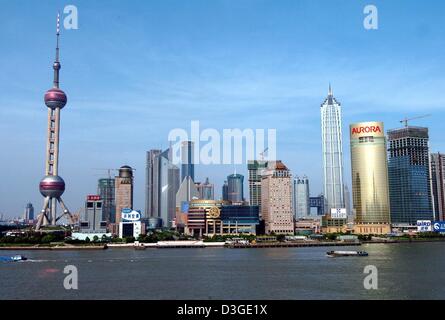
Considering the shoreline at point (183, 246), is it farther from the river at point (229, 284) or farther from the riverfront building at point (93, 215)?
the river at point (229, 284)

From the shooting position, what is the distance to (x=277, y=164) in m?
174

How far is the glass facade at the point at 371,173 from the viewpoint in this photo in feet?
540

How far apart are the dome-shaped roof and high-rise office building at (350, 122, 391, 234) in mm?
93889

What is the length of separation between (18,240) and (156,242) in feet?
106

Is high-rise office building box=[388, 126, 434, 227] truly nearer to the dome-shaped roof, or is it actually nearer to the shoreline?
the shoreline

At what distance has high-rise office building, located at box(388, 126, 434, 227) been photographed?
17350 cm

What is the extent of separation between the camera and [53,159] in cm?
14525

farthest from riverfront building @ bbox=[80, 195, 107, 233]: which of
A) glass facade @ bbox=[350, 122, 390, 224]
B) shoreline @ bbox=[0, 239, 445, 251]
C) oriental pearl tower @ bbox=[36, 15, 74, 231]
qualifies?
glass facade @ bbox=[350, 122, 390, 224]

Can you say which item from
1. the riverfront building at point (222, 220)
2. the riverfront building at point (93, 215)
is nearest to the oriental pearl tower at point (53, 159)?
the riverfront building at point (93, 215)

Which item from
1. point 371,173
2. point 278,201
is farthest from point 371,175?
point 278,201

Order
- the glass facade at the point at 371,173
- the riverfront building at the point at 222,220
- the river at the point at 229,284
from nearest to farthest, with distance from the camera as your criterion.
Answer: the river at the point at 229,284 → the riverfront building at the point at 222,220 → the glass facade at the point at 371,173

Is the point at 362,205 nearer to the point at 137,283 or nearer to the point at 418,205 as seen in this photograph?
the point at 418,205
